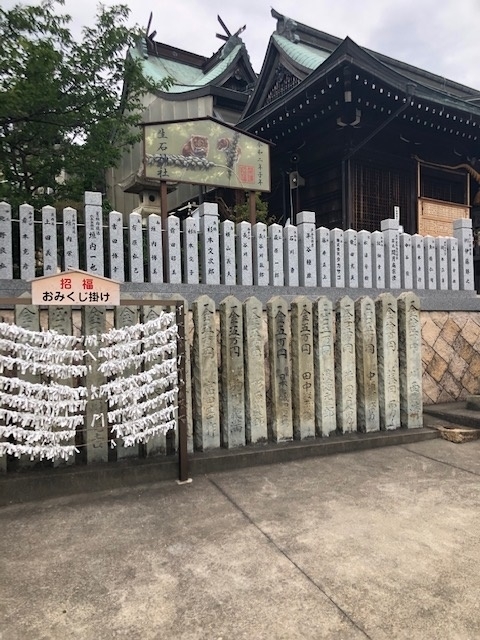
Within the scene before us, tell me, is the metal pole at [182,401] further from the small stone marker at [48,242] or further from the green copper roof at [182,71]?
the green copper roof at [182,71]

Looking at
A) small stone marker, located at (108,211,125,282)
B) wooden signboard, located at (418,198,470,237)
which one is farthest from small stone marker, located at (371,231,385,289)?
wooden signboard, located at (418,198,470,237)

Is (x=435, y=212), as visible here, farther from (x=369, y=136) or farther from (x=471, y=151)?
(x=369, y=136)

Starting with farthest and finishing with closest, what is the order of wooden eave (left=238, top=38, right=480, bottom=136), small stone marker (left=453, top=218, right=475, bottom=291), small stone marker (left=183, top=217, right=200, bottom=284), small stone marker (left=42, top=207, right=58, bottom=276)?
wooden eave (left=238, top=38, right=480, bottom=136) → small stone marker (left=453, top=218, right=475, bottom=291) → small stone marker (left=183, top=217, right=200, bottom=284) → small stone marker (left=42, top=207, right=58, bottom=276)

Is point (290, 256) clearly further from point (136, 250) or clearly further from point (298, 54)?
point (298, 54)

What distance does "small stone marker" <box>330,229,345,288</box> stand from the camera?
687cm

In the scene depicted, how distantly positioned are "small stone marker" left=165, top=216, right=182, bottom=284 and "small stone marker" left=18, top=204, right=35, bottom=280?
1688 mm

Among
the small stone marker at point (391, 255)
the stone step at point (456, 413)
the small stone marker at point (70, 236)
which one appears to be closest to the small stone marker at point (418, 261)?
the small stone marker at point (391, 255)

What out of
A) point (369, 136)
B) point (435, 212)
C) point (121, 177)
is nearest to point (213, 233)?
point (369, 136)

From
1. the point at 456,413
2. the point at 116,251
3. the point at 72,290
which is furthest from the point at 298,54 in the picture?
the point at 72,290

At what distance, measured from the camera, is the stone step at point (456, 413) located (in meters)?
5.60

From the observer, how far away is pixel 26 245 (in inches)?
212

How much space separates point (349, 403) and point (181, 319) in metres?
2.28

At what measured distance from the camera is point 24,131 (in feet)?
25.0

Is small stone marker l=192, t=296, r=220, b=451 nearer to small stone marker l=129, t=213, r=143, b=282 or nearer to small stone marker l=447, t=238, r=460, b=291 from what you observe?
small stone marker l=129, t=213, r=143, b=282
